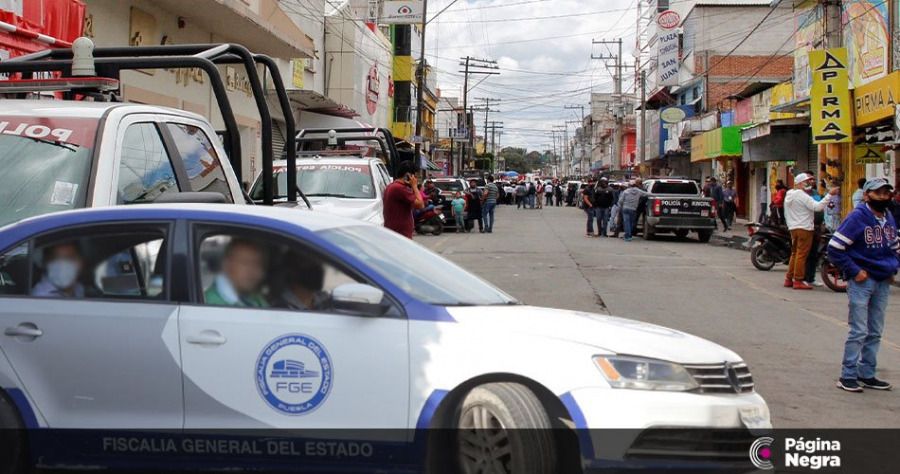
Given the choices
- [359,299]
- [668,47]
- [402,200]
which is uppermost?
[668,47]

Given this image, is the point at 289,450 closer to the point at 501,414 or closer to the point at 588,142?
the point at 501,414

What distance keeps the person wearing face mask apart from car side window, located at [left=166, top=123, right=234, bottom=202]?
2.22m

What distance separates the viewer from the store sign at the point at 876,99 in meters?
19.2

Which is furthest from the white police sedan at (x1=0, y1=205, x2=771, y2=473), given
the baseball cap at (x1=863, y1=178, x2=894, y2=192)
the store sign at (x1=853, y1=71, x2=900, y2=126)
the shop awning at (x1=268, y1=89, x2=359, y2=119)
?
the shop awning at (x1=268, y1=89, x2=359, y2=119)

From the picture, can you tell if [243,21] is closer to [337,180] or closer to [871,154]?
[337,180]

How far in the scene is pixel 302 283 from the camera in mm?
4395

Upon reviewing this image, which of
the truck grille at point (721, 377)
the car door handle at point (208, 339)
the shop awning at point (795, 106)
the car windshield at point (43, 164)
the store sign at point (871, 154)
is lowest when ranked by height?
the truck grille at point (721, 377)

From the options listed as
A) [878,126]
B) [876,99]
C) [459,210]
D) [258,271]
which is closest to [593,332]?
[258,271]

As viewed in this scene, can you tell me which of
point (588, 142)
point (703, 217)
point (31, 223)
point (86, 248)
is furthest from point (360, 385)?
point (588, 142)

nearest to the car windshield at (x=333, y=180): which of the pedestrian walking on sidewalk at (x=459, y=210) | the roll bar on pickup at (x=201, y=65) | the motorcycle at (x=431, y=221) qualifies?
the roll bar on pickup at (x=201, y=65)

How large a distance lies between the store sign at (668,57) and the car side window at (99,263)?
52.8 m

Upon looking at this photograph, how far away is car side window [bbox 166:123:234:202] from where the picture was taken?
681 centimetres

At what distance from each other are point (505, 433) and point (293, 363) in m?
0.99

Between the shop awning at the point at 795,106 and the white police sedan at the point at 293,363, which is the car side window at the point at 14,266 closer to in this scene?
the white police sedan at the point at 293,363
